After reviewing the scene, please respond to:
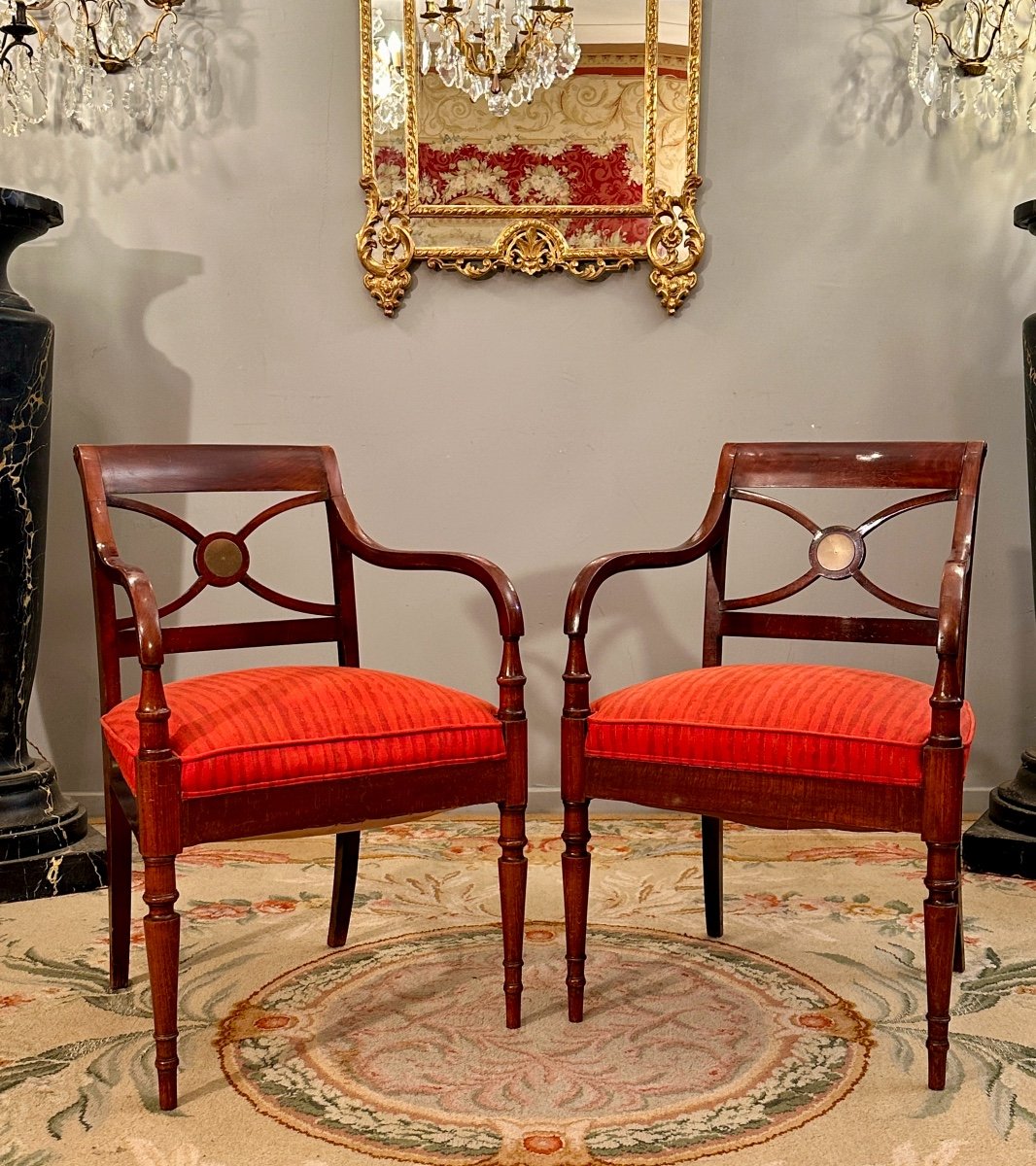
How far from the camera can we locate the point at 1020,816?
9.15 ft

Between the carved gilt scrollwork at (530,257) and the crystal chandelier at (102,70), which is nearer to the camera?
the crystal chandelier at (102,70)

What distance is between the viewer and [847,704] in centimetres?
185

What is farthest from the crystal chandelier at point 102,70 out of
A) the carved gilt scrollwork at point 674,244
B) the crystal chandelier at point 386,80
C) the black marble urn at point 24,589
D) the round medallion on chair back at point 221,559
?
the round medallion on chair back at point 221,559

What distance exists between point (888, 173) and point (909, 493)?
777mm

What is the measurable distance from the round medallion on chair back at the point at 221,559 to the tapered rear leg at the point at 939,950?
1.17 meters

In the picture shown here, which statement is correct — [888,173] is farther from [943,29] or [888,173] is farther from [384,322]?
[384,322]

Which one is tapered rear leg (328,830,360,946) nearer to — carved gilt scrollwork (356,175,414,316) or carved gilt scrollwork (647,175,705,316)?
carved gilt scrollwork (356,175,414,316)

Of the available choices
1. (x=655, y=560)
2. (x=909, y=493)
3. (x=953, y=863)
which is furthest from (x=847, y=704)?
(x=909, y=493)

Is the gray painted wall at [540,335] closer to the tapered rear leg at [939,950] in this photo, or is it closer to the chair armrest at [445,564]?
the chair armrest at [445,564]

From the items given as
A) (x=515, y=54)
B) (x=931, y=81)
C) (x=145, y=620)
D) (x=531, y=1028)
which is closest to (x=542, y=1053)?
(x=531, y=1028)

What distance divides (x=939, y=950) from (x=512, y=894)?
613mm

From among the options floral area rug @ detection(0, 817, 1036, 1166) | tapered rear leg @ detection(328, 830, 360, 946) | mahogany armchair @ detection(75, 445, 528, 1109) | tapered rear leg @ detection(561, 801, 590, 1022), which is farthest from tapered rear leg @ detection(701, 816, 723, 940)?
tapered rear leg @ detection(328, 830, 360, 946)

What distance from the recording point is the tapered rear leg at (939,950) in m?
1.76

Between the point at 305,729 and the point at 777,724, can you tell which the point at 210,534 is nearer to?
the point at 305,729
